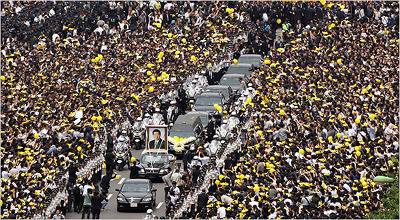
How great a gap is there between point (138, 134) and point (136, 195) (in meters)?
11.7

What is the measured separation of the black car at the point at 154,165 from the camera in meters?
89.1

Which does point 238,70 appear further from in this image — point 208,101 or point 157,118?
point 157,118

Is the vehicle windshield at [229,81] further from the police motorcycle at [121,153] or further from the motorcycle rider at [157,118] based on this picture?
the police motorcycle at [121,153]

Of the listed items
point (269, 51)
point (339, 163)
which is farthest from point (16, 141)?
point (269, 51)

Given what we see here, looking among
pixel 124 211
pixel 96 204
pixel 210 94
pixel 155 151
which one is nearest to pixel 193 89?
pixel 210 94

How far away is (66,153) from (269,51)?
1029 inches

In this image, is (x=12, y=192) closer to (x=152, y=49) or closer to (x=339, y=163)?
(x=339, y=163)

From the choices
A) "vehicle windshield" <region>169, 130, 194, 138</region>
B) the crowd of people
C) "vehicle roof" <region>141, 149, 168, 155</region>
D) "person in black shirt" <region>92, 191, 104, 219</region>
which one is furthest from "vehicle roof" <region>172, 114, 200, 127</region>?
"person in black shirt" <region>92, 191, 104, 219</region>

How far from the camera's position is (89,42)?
380ft

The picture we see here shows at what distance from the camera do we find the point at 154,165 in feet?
293

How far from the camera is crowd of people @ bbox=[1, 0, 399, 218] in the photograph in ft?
266

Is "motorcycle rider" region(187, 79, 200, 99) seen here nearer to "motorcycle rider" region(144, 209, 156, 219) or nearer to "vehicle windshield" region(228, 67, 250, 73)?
"vehicle windshield" region(228, 67, 250, 73)

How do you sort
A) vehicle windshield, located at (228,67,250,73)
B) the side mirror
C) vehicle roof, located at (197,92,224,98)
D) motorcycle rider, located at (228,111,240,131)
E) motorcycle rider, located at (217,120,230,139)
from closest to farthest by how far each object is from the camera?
the side mirror, motorcycle rider, located at (217,120,230,139), motorcycle rider, located at (228,111,240,131), vehicle roof, located at (197,92,224,98), vehicle windshield, located at (228,67,250,73)

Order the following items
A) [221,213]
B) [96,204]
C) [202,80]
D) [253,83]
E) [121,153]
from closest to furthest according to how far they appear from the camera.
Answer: [221,213], [96,204], [121,153], [253,83], [202,80]
